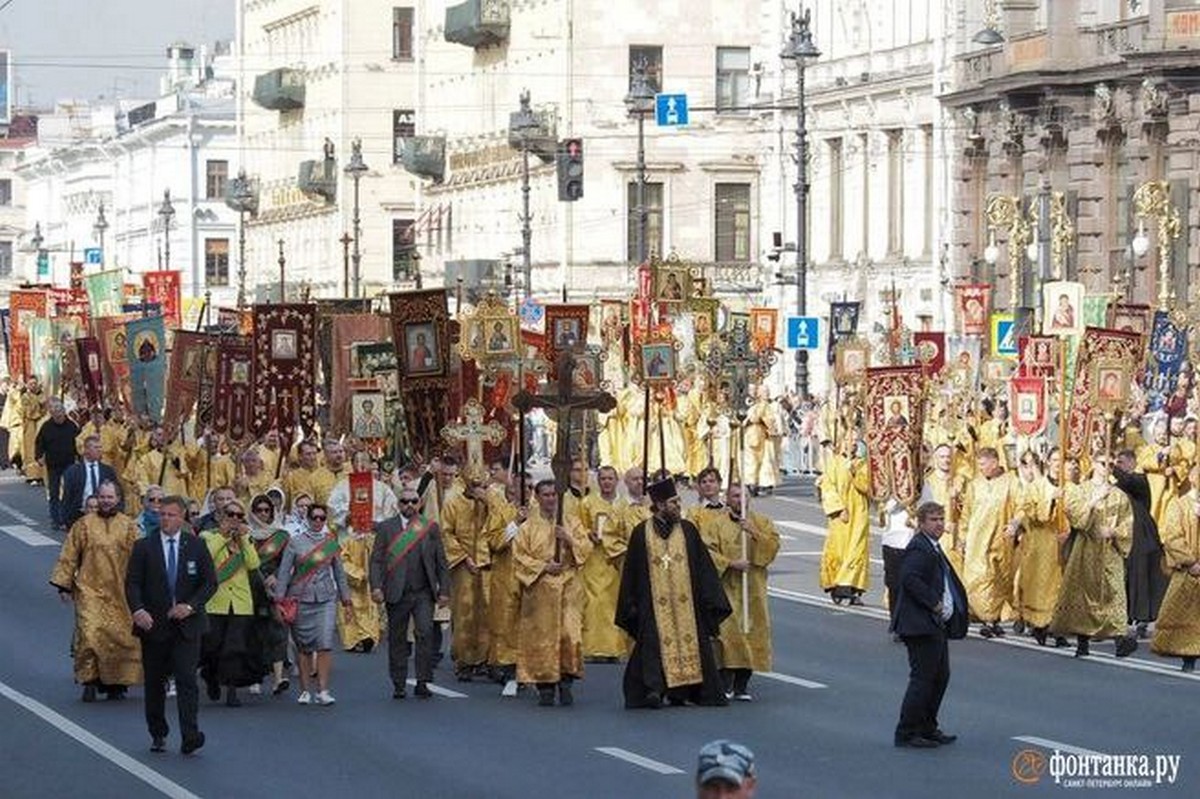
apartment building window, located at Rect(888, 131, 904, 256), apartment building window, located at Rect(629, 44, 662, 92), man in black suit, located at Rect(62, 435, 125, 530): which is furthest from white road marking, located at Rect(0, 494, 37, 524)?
apartment building window, located at Rect(629, 44, 662, 92)

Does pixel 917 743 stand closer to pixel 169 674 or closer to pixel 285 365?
pixel 169 674

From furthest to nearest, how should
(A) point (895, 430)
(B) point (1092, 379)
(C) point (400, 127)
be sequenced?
(C) point (400, 127)
(A) point (895, 430)
(B) point (1092, 379)

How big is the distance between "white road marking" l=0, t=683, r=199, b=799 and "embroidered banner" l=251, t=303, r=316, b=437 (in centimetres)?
982

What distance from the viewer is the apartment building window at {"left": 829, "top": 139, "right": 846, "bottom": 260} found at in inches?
2763

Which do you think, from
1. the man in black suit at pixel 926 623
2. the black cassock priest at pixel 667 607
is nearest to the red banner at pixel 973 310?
the black cassock priest at pixel 667 607

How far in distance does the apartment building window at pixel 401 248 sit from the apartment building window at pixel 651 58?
18.2 metres

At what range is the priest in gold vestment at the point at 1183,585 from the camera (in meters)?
24.3

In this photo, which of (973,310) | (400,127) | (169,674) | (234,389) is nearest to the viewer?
(169,674)

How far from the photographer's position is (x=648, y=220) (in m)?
82.1

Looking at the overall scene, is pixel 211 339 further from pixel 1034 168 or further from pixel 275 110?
pixel 275 110

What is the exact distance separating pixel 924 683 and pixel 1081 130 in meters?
40.9

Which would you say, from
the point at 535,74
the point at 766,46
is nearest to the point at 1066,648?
the point at 766,46

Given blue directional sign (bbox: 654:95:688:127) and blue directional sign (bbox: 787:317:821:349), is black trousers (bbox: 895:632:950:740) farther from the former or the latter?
blue directional sign (bbox: 654:95:688:127)

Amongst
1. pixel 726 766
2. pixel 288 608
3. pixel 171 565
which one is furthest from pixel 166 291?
pixel 726 766
